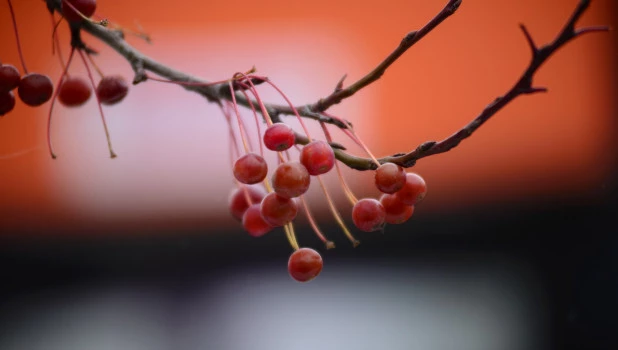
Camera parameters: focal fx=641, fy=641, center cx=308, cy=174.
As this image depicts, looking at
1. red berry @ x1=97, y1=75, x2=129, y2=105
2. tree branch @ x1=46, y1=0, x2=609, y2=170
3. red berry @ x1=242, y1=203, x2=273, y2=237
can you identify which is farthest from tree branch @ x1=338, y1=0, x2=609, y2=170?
red berry @ x1=97, y1=75, x2=129, y2=105

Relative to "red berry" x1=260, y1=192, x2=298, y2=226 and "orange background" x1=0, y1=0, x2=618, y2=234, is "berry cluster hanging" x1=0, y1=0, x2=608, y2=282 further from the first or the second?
"orange background" x1=0, y1=0, x2=618, y2=234

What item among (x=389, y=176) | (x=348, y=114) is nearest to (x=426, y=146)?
(x=389, y=176)

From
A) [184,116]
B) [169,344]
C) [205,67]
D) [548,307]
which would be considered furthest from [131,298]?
[548,307]

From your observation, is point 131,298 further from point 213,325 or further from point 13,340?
point 13,340

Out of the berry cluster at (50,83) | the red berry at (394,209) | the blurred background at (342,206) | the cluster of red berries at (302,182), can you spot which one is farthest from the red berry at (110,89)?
the blurred background at (342,206)

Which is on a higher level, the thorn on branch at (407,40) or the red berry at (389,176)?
the thorn on branch at (407,40)

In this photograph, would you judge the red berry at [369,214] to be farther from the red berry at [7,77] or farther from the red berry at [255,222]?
the red berry at [7,77]
